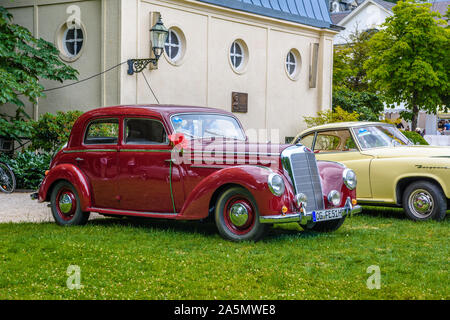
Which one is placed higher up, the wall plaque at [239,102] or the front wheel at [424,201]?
the wall plaque at [239,102]

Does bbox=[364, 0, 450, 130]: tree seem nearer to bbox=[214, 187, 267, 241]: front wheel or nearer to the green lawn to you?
the green lawn

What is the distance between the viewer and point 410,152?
10.0m

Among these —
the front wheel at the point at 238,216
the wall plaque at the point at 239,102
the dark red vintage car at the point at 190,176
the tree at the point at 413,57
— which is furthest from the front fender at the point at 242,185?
the tree at the point at 413,57

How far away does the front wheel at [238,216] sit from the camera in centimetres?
748

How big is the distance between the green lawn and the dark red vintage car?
1.00 ft

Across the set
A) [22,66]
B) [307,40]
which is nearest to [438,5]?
[307,40]

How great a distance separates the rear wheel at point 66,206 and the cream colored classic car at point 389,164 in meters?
3.93

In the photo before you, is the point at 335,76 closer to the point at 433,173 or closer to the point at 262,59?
the point at 262,59

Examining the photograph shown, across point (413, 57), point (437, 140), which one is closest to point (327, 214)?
point (413, 57)

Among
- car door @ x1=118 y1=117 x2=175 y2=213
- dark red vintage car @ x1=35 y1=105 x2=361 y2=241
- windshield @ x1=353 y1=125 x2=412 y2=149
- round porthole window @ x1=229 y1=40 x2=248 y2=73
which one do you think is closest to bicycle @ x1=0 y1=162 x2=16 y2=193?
dark red vintage car @ x1=35 y1=105 x2=361 y2=241

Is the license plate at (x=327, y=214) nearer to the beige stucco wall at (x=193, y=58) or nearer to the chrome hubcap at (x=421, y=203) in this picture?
the chrome hubcap at (x=421, y=203)

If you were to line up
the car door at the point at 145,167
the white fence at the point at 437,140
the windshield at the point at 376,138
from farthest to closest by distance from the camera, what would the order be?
1. the white fence at the point at 437,140
2. the windshield at the point at 376,138
3. the car door at the point at 145,167

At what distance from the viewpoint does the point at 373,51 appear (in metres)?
26.9

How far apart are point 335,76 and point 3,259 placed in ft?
86.3
